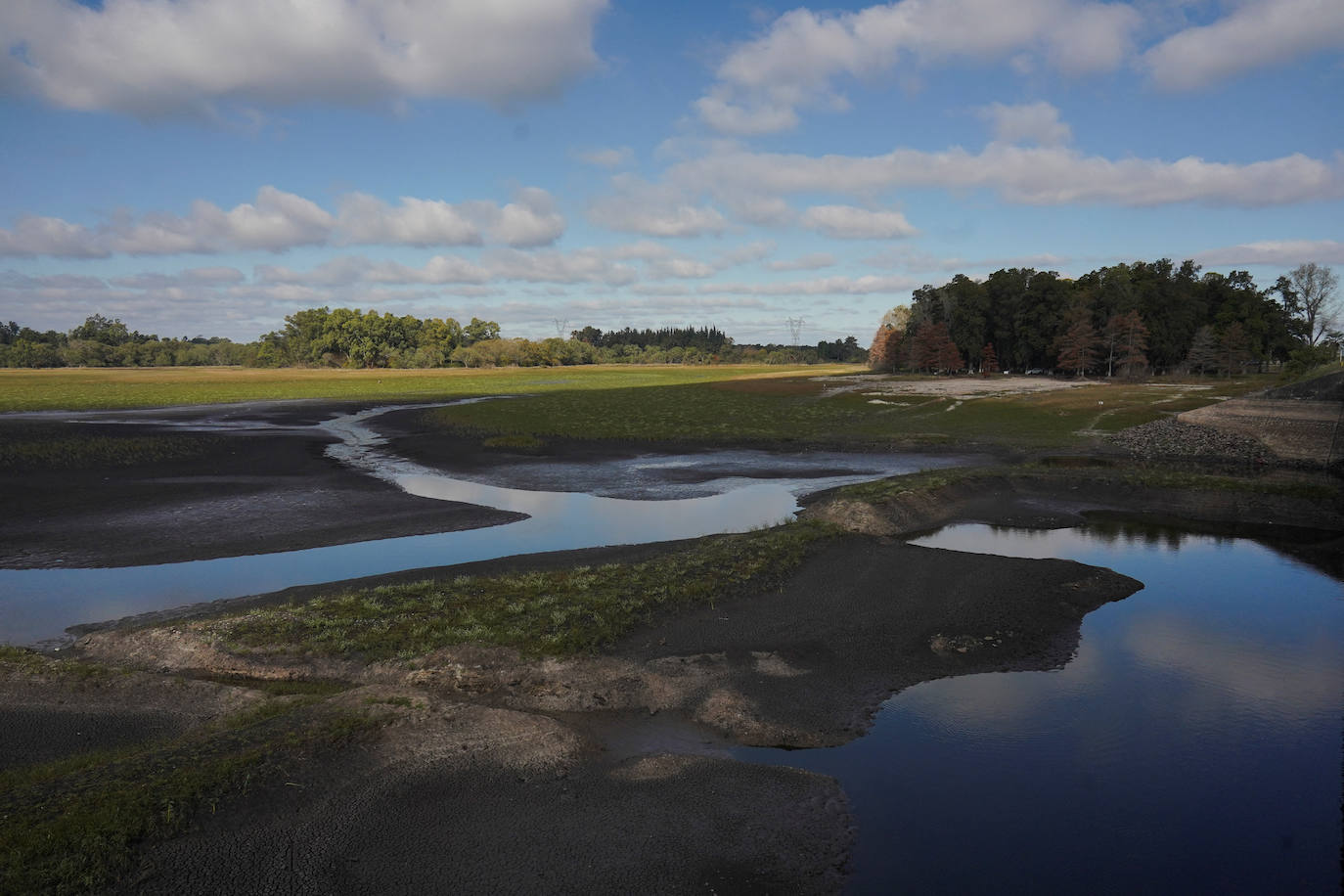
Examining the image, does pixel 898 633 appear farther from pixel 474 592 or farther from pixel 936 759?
pixel 474 592

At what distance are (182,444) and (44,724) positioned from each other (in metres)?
43.0

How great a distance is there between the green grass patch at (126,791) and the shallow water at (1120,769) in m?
6.50

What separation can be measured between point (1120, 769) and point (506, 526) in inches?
823

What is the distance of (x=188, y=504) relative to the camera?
30.9 meters

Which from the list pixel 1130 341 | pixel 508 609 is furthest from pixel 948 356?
pixel 508 609

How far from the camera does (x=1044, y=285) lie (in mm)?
120938

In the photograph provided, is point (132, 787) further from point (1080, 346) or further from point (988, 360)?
point (988, 360)

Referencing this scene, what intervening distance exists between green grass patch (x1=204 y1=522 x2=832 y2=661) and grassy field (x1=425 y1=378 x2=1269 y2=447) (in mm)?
32768

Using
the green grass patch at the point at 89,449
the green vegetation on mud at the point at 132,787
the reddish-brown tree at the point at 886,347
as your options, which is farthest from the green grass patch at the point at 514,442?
the reddish-brown tree at the point at 886,347

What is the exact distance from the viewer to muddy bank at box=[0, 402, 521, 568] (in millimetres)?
24391

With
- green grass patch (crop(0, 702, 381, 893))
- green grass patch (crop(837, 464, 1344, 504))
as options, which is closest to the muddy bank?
green grass patch (crop(0, 702, 381, 893))

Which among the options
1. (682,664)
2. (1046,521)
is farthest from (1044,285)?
(682,664)

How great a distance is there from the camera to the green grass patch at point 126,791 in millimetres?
8148

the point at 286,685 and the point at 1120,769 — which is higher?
the point at 286,685
